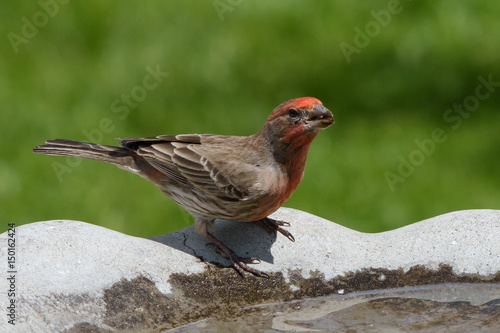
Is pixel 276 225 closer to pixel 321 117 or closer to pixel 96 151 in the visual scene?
pixel 321 117

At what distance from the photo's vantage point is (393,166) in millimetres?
7852

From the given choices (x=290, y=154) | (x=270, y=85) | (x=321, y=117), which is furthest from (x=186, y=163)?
(x=270, y=85)

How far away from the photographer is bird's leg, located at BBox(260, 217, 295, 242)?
457 centimetres

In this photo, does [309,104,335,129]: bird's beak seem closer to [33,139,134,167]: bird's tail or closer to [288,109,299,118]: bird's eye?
[288,109,299,118]: bird's eye

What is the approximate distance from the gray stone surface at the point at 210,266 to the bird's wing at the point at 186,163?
27cm

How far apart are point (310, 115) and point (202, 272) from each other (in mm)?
1127

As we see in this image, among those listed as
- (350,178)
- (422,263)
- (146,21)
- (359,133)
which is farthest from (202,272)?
(146,21)

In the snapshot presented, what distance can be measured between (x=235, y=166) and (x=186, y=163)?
33cm

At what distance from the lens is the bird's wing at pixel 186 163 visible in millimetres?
4820

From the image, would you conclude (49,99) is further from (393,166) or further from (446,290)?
(446,290)

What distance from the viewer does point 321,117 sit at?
4531 mm

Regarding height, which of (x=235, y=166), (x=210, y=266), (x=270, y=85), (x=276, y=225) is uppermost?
(x=270, y=85)

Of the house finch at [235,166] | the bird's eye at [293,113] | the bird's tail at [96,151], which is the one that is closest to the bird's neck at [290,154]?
the house finch at [235,166]

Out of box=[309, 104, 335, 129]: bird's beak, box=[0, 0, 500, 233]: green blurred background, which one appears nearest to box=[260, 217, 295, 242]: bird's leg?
box=[309, 104, 335, 129]: bird's beak
